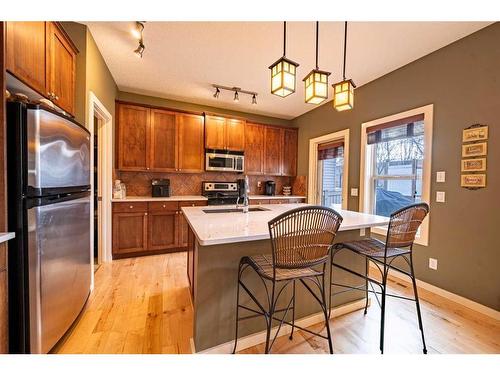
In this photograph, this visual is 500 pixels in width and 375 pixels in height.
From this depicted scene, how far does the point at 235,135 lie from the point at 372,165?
2.43 m

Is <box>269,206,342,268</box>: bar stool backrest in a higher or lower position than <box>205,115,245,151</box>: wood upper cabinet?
lower

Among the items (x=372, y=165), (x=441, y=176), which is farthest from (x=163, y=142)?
(x=441, y=176)

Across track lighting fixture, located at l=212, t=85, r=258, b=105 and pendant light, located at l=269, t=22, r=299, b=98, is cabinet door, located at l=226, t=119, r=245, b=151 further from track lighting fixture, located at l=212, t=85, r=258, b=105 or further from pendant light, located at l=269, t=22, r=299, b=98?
pendant light, located at l=269, t=22, r=299, b=98

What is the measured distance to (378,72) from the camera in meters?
2.75

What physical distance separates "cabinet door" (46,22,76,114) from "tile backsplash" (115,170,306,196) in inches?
74.0

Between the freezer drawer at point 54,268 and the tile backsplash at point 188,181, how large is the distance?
211 centimetres

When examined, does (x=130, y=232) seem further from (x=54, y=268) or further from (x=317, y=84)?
(x=317, y=84)

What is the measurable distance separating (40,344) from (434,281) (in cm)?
338

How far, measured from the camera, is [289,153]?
4.71m

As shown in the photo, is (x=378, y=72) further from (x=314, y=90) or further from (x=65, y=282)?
(x=65, y=282)

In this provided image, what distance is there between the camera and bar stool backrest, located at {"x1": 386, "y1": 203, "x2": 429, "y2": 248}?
4.56 feet

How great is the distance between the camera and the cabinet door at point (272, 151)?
4484mm

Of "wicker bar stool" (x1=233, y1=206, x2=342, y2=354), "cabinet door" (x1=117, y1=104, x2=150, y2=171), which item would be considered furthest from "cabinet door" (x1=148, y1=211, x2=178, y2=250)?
"wicker bar stool" (x1=233, y1=206, x2=342, y2=354)
